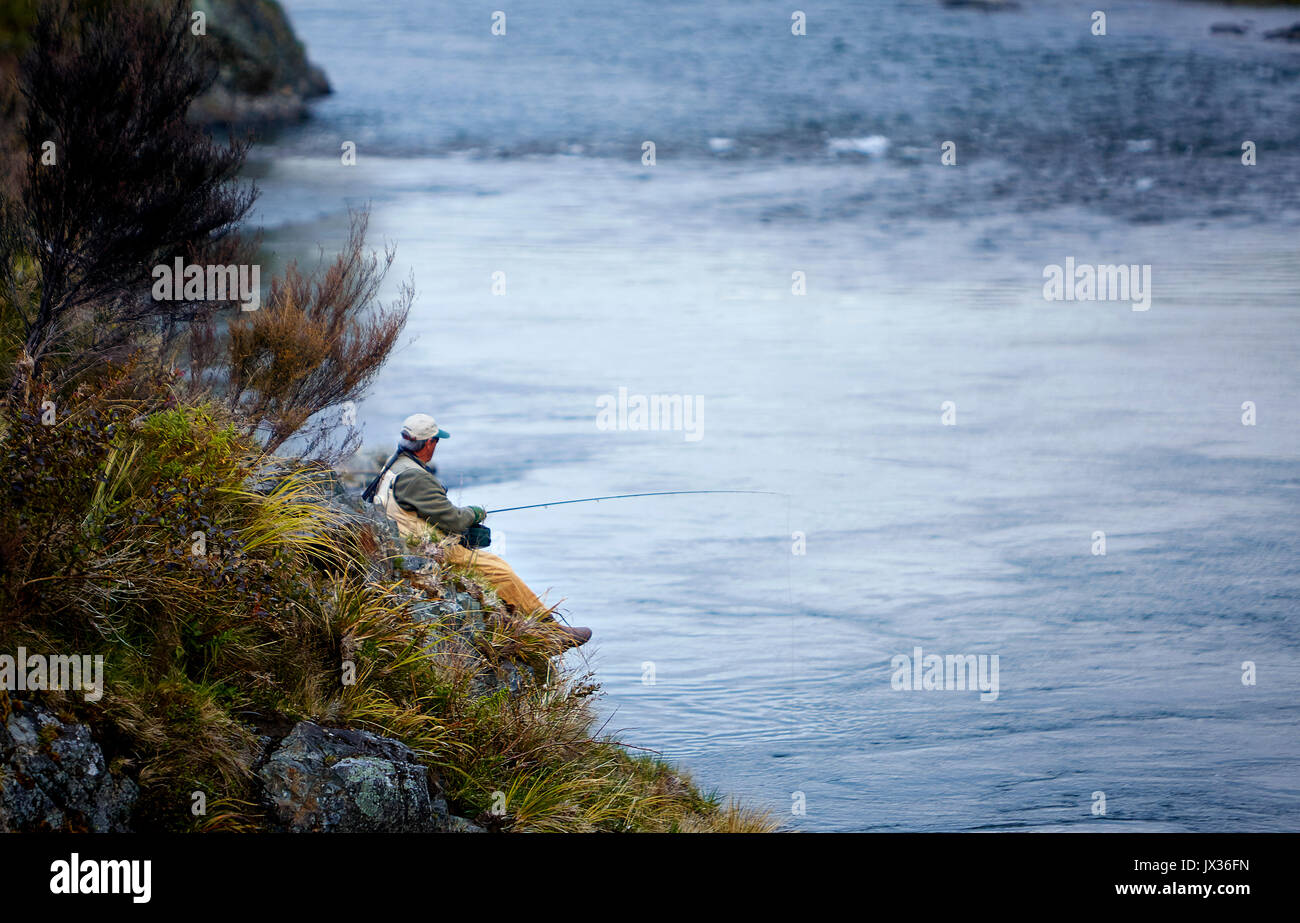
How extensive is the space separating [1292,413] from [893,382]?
7.97 meters

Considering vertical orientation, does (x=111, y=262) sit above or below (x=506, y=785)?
above

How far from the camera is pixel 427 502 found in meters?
8.15

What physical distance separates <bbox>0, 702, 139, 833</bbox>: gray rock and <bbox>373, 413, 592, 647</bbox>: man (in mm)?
3333

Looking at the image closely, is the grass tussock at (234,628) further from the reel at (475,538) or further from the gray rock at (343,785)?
the reel at (475,538)

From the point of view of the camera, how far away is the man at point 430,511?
8.09 m

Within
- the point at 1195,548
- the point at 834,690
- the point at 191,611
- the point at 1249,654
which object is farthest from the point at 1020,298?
the point at 191,611

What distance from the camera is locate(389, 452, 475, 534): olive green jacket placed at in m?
8.12

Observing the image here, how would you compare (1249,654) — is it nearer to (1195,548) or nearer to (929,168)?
(1195,548)

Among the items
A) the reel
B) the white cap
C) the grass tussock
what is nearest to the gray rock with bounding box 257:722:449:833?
the grass tussock

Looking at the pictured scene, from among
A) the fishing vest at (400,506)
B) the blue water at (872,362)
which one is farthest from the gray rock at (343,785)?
the blue water at (872,362)

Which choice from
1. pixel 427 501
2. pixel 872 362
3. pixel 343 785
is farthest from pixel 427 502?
pixel 872 362

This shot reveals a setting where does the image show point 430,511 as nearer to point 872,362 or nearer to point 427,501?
point 427,501

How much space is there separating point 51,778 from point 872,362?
88.2 ft
